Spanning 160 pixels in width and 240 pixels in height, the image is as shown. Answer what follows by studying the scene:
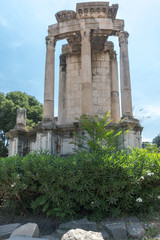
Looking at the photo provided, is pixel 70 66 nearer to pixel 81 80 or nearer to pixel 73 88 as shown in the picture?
pixel 73 88

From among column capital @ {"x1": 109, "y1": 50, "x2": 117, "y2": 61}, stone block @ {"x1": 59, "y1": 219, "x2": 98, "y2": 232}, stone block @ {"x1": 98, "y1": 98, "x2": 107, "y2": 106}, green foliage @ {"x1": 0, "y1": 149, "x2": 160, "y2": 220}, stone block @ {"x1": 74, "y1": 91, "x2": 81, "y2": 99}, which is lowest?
stone block @ {"x1": 59, "y1": 219, "x2": 98, "y2": 232}

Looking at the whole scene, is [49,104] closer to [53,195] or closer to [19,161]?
[19,161]

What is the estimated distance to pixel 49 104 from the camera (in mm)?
14617

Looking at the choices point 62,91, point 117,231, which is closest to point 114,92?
point 62,91

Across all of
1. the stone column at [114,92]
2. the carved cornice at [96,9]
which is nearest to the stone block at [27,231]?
the stone column at [114,92]

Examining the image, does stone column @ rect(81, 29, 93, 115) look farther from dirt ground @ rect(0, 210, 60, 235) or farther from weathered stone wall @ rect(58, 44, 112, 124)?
dirt ground @ rect(0, 210, 60, 235)

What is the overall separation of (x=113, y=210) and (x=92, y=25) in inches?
482

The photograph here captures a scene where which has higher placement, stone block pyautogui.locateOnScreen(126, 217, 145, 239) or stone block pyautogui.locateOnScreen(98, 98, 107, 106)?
stone block pyautogui.locateOnScreen(98, 98, 107, 106)

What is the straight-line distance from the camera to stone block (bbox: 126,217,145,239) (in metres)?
6.22

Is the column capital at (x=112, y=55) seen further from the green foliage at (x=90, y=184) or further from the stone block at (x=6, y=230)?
the stone block at (x=6, y=230)

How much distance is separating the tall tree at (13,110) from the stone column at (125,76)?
15845 millimetres

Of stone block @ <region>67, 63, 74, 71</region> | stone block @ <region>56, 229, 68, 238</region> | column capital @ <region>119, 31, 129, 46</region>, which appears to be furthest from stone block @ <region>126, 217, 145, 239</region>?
stone block @ <region>67, 63, 74, 71</region>

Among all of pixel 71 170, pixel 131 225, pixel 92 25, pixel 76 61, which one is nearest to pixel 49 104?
pixel 76 61

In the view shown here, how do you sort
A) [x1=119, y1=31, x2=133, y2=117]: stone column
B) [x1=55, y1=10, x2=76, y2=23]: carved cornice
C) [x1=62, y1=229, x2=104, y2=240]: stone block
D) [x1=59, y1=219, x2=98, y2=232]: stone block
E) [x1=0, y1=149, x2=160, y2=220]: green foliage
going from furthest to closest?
[x1=55, y1=10, x2=76, y2=23]: carved cornice, [x1=119, y1=31, x2=133, y2=117]: stone column, [x1=0, y1=149, x2=160, y2=220]: green foliage, [x1=59, y1=219, x2=98, y2=232]: stone block, [x1=62, y1=229, x2=104, y2=240]: stone block
